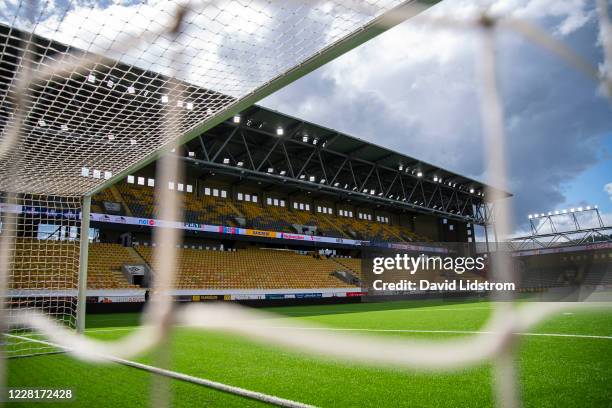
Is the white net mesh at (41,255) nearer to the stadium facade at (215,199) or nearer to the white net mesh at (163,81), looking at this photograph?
the stadium facade at (215,199)

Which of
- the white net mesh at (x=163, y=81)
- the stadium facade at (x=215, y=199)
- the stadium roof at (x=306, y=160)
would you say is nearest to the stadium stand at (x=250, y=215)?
the stadium facade at (x=215, y=199)

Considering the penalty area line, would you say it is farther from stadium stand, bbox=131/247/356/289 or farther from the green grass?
stadium stand, bbox=131/247/356/289

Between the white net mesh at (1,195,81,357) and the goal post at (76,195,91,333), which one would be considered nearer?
the white net mesh at (1,195,81,357)

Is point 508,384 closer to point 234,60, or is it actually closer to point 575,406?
point 575,406

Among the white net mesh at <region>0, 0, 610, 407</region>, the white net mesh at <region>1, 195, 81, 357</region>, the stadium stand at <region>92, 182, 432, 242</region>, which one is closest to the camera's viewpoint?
the white net mesh at <region>0, 0, 610, 407</region>

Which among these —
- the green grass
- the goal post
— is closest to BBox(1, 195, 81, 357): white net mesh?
the goal post

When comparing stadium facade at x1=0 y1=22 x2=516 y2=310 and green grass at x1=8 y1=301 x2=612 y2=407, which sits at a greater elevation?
stadium facade at x1=0 y1=22 x2=516 y2=310

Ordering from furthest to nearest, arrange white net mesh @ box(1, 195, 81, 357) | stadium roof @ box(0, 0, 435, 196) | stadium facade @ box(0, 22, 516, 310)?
white net mesh @ box(1, 195, 81, 357)
stadium facade @ box(0, 22, 516, 310)
stadium roof @ box(0, 0, 435, 196)

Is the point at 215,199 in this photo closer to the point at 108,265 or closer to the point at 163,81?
the point at 108,265

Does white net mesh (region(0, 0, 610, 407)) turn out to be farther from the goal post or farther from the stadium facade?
the goal post

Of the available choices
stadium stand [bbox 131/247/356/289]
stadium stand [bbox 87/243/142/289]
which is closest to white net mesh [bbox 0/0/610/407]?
stadium stand [bbox 87/243/142/289]

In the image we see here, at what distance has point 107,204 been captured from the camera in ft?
71.4

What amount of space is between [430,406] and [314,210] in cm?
3235

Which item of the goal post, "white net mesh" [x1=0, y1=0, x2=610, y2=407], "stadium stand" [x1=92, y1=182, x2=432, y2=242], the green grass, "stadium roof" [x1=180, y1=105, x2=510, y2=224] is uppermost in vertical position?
"stadium roof" [x1=180, y1=105, x2=510, y2=224]
